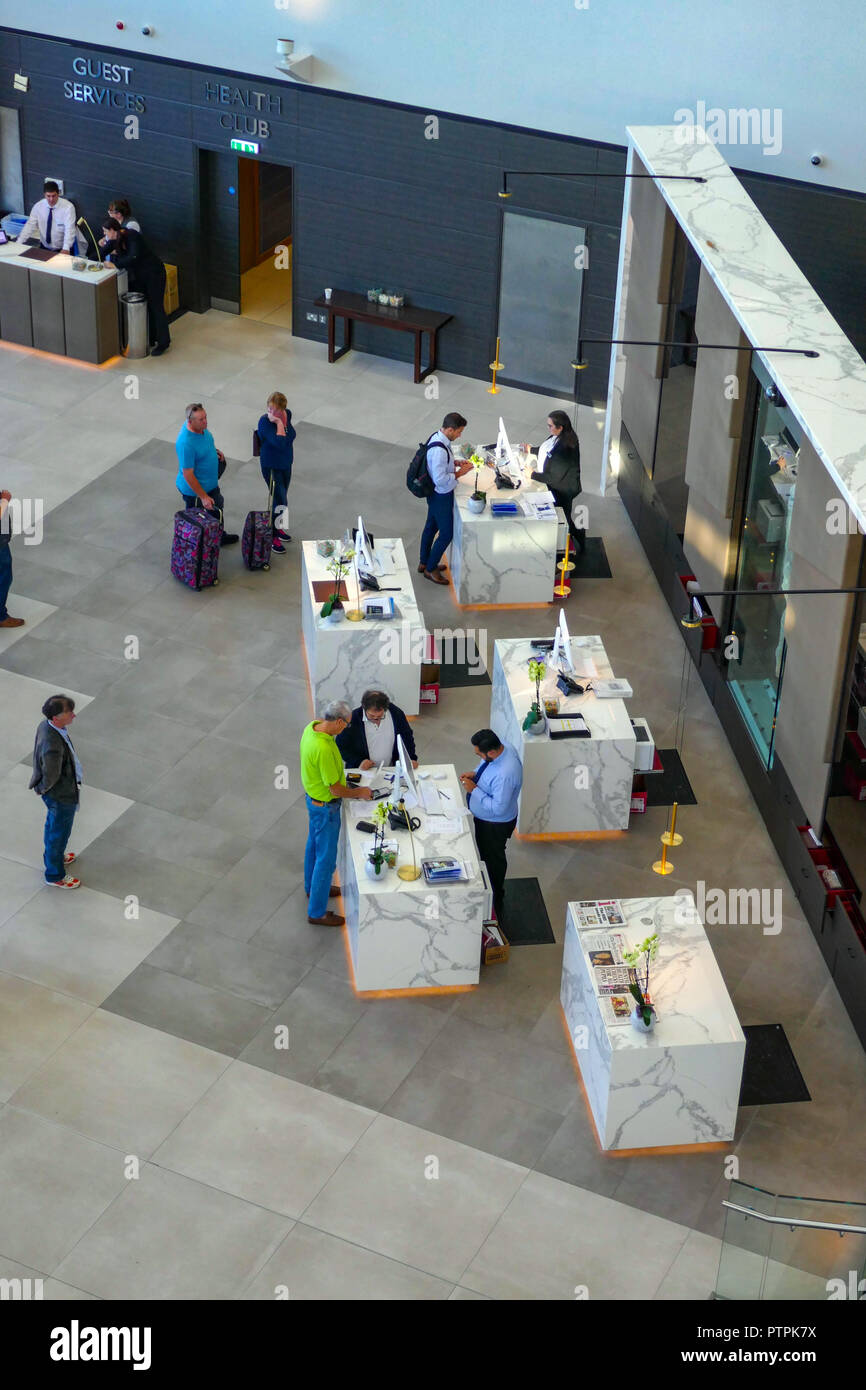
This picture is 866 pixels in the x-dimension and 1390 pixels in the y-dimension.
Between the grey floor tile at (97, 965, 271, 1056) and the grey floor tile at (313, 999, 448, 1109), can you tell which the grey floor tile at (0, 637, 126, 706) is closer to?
the grey floor tile at (97, 965, 271, 1056)

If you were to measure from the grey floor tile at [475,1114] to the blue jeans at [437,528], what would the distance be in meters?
5.52

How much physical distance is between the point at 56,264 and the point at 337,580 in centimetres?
A: 696

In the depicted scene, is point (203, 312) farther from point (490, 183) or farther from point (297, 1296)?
point (297, 1296)

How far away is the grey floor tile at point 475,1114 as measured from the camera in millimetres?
9438

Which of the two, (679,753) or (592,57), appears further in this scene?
(592,57)

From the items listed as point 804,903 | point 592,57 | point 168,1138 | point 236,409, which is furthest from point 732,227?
point 168,1138

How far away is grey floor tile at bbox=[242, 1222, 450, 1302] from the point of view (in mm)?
8562

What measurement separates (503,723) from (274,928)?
2311mm

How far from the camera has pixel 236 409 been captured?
16906mm

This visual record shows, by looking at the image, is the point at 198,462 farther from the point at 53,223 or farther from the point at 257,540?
the point at 53,223

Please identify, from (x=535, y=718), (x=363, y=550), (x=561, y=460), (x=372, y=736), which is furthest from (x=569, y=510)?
(x=372, y=736)
